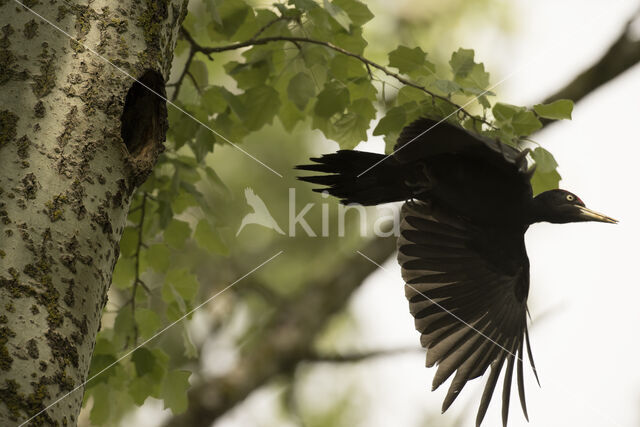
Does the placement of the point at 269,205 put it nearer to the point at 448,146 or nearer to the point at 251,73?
the point at 251,73

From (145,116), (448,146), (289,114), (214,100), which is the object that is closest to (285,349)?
(289,114)

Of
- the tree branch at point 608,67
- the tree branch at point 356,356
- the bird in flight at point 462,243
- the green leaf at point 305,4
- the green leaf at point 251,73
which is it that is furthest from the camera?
the tree branch at point 356,356

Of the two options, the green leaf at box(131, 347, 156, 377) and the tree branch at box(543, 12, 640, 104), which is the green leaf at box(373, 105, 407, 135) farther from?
the tree branch at box(543, 12, 640, 104)

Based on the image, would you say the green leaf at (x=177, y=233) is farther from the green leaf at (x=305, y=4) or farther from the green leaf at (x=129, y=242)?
the green leaf at (x=305, y=4)

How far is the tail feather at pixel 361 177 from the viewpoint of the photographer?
2.65m

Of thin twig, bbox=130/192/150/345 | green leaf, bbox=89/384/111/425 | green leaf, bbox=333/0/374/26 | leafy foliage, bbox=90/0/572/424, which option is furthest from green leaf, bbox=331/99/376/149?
green leaf, bbox=89/384/111/425

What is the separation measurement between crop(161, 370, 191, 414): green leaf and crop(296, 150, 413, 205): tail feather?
92 centimetres

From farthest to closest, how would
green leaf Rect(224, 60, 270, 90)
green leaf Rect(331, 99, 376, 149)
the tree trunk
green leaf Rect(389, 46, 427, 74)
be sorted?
green leaf Rect(224, 60, 270, 90)
green leaf Rect(331, 99, 376, 149)
green leaf Rect(389, 46, 427, 74)
the tree trunk

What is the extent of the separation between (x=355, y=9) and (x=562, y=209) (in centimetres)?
113

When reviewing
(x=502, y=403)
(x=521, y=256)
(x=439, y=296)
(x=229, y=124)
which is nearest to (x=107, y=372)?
(x=229, y=124)

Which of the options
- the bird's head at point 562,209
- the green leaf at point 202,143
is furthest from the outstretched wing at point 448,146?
the green leaf at point 202,143

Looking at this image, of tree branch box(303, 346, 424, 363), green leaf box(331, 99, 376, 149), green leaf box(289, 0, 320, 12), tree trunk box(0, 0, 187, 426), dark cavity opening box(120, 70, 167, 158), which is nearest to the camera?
tree trunk box(0, 0, 187, 426)

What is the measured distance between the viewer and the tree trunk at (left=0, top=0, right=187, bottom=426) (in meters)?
1.52

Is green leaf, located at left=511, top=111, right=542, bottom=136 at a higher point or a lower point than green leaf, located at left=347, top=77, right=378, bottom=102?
higher
